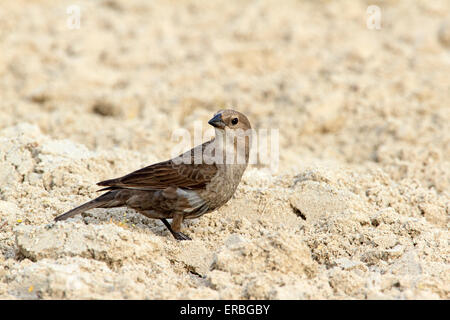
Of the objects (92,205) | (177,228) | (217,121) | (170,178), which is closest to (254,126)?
(217,121)

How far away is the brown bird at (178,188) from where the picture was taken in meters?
4.33

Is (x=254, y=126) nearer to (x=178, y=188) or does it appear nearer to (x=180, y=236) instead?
(x=178, y=188)

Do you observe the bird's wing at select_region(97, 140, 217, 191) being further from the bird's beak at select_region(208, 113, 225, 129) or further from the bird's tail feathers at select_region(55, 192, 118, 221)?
the bird's beak at select_region(208, 113, 225, 129)

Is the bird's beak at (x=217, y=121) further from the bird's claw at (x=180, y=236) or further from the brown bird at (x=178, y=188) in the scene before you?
the bird's claw at (x=180, y=236)

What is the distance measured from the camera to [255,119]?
7000 millimetres

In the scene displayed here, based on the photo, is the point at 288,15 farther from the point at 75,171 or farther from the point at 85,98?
the point at 75,171

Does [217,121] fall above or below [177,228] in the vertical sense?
above

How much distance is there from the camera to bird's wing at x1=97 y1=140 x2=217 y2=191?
171 inches

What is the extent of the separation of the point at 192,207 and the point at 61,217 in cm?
87

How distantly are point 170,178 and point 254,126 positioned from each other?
2.62m

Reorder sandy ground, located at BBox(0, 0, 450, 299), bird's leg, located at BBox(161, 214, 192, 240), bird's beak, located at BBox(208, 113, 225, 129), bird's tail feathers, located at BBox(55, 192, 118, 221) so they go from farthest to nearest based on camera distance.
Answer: bird's beak, located at BBox(208, 113, 225, 129)
bird's leg, located at BBox(161, 214, 192, 240)
bird's tail feathers, located at BBox(55, 192, 118, 221)
sandy ground, located at BBox(0, 0, 450, 299)

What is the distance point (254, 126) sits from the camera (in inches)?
271

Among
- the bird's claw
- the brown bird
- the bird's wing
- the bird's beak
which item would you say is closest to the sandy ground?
the bird's claw

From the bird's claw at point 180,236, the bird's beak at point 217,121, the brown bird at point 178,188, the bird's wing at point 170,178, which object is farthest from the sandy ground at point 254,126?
the bird's beak at point 217,121
